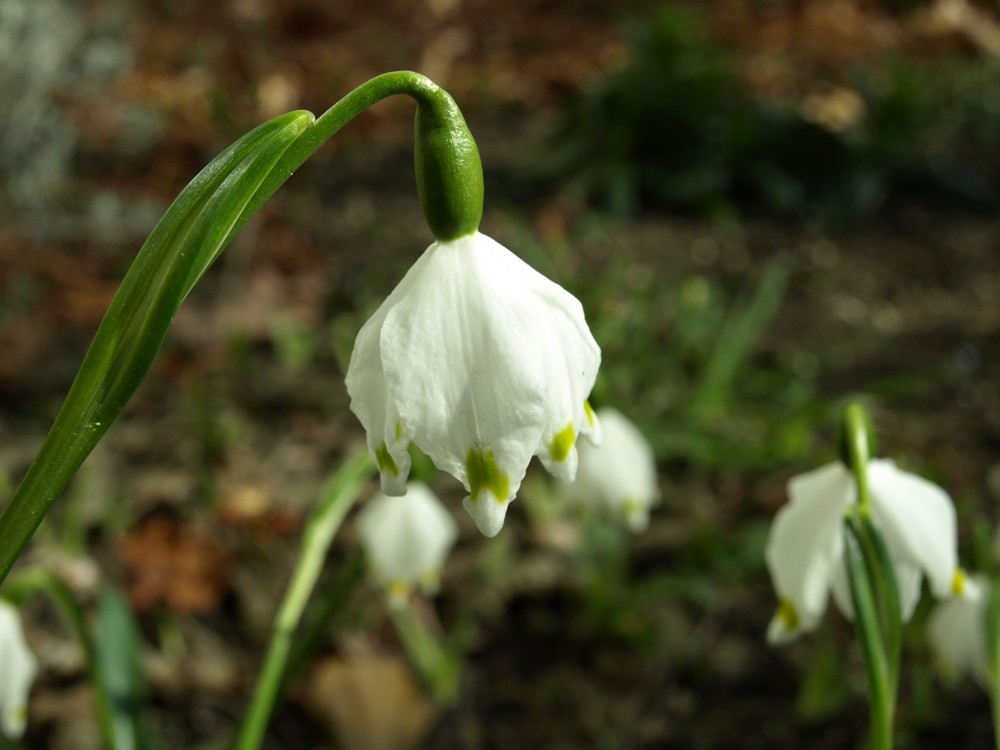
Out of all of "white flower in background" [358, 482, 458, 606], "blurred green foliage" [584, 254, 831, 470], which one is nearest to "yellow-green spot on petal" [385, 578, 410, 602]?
"white flower in background" [358, 482, 458, 606]

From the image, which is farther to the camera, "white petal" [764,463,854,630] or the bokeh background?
the bokeh background

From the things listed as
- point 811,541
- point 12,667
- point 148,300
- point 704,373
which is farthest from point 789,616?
point 704,373

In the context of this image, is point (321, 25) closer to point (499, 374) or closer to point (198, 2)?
point (198, 2)

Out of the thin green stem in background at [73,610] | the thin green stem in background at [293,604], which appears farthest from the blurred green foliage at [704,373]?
the thin green stem in background at [73,610]

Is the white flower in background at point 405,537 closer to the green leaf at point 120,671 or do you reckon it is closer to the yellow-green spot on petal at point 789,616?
the green leaf at point 120,671

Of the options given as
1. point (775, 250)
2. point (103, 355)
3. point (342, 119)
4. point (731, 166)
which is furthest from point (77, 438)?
point (731, 166)

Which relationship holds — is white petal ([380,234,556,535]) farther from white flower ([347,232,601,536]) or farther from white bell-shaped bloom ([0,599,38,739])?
white bell-shaped bloom ([0,599,38,739])
